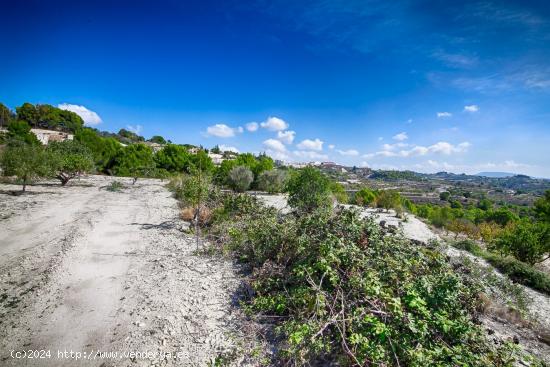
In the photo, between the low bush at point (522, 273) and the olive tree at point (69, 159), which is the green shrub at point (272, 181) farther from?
the low bush at point (522, 273)

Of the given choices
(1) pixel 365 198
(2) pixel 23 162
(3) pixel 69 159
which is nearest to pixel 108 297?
(2) pixel 23 162

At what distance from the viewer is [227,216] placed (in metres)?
10.5

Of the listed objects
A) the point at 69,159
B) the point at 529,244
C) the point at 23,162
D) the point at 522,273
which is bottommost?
the point at 522,273

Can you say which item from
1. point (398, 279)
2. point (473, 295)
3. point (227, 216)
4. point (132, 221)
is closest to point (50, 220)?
point (132, 221)

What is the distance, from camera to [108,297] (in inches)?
207

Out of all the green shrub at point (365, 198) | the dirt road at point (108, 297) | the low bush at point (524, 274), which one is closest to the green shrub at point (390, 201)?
the green shrub at point (365, 198)

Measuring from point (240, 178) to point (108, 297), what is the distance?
22464 millimetres

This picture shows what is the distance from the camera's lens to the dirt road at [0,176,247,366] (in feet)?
12.8

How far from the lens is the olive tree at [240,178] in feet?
90.2

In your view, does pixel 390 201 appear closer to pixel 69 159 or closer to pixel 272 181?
pixel 272 181

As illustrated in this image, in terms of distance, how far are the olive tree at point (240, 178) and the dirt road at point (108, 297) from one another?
17902 millimetres

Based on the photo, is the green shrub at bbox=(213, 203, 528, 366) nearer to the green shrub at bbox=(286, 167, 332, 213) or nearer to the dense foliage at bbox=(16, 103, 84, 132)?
the green shrub at bbox=(286, 167, 332, 213)

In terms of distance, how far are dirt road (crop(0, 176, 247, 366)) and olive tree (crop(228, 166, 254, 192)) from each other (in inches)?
705

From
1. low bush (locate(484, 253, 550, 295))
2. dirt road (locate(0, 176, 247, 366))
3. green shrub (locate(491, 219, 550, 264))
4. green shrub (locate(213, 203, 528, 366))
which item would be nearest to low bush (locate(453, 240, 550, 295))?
low bush (locate(484, 253, 550, 295))
